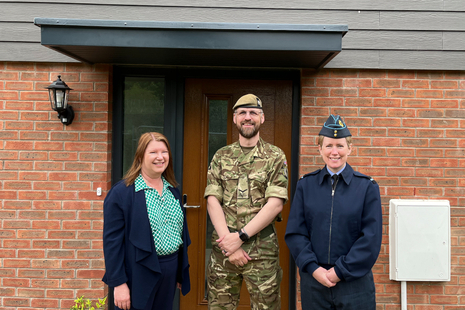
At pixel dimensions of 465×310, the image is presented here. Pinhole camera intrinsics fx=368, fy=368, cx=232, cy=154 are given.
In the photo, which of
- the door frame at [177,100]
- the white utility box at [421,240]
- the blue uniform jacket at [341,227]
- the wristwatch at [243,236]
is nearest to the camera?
the blue uniform jacket at [341,227]

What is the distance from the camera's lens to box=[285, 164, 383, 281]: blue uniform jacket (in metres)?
2.18

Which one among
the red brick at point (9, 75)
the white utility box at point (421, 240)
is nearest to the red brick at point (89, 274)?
the red brick at point (9, 75)

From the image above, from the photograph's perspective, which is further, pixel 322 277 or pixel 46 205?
pixel 46 205

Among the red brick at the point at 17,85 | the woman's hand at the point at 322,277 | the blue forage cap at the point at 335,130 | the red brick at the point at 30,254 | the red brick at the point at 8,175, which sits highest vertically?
the red brick at the point at 17,85

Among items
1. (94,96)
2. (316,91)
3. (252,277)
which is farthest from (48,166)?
(316,91)

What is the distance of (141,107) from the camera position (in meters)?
3.62

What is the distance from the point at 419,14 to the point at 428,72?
0.52m

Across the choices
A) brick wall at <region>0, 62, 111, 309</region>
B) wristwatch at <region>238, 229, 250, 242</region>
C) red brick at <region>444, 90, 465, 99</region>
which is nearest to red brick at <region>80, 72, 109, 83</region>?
brick wall at <region>0, 62, 111, 309</region>

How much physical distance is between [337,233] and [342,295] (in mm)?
373

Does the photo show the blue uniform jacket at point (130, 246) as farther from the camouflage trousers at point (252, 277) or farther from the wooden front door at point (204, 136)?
the wooden front door at point (204, 136)

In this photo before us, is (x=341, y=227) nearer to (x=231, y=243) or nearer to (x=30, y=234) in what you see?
(x=231, y=243)

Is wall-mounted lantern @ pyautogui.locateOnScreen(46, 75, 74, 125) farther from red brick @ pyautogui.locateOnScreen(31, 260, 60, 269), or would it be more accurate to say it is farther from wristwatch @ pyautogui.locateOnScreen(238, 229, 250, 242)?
wristwatch @ pyautogui.locateOnScreen(238, 229, 250, 242)

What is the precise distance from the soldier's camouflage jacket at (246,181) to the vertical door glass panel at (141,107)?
3.74 ft

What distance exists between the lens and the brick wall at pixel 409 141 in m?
3.28
